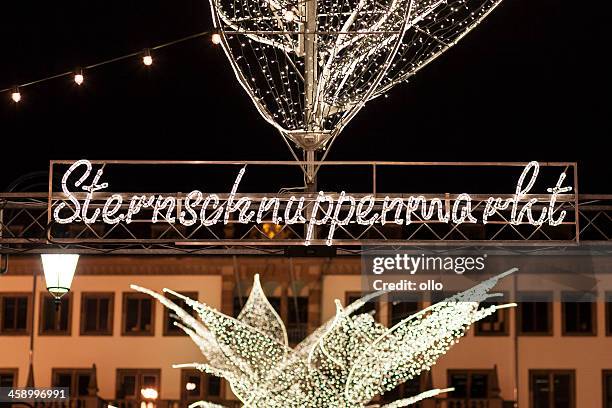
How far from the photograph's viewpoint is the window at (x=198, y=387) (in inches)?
1298

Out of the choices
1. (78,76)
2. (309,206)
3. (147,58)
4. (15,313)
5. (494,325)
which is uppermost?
(147,58)

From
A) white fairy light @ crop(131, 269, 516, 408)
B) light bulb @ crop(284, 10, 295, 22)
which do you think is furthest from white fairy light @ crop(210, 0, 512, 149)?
white fairy light @ crop(131, 269, 516, 408)

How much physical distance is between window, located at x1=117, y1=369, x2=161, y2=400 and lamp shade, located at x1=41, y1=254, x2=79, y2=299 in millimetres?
17473

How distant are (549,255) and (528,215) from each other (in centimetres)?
110

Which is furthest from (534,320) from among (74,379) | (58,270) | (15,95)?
(58,270)

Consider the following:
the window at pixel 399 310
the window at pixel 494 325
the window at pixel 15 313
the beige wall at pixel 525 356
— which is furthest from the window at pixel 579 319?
the window at pixel 15 313

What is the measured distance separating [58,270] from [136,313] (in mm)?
18294

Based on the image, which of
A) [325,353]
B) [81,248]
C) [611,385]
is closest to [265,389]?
[325,353]

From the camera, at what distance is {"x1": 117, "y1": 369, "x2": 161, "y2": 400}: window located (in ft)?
108

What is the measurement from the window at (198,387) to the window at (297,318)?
2426mm

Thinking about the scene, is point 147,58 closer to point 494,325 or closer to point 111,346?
point 111,346

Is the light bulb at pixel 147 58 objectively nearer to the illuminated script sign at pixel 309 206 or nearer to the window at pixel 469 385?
the illuminated script sign at pixel 309 206

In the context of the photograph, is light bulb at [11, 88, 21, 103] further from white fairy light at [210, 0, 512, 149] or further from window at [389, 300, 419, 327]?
window at [389, 300, 419, 327]

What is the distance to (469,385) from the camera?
108ft
